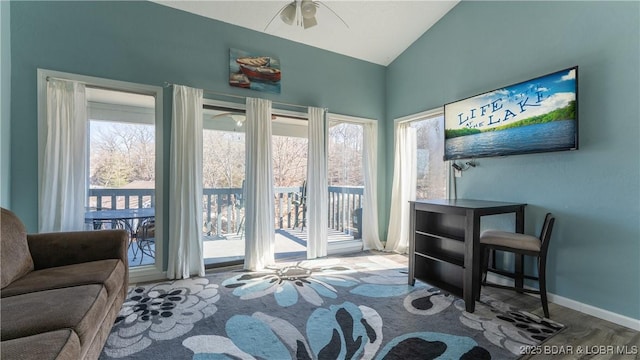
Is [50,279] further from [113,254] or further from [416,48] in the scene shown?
[416,48]

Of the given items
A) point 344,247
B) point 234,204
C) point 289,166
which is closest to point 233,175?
point 234,204

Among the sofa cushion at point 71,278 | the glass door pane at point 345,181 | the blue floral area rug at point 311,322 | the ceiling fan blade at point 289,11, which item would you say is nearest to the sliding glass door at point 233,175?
the glass door pane at point 345,181

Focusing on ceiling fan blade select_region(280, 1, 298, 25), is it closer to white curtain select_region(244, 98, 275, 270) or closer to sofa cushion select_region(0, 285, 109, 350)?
white curtain select_region(244, 98, 275, 270)

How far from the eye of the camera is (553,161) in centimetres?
245

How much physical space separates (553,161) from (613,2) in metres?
1.29

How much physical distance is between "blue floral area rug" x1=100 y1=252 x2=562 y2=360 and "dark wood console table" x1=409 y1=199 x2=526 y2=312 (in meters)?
0.17

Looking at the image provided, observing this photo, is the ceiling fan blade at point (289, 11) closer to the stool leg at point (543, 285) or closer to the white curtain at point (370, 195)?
the white curtain at point (370, 195)

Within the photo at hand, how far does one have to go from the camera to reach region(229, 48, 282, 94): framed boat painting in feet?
10.8

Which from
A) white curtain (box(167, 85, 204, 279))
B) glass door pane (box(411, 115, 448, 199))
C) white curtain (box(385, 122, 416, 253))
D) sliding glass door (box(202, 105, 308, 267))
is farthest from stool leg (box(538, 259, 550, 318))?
white curtain (box(167, 85, 204, 279))

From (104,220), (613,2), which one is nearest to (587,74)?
(613,2)

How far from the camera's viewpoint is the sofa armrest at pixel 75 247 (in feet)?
6.35

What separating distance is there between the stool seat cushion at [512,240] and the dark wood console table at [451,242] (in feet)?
0.62

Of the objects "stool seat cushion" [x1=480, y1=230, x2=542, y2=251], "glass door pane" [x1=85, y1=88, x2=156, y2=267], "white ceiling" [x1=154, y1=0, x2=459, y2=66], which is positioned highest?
"white ceiling" [x1=154, y1=0, x2=459, y2=66]

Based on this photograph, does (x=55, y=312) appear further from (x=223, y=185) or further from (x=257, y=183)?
(x=223, y=185)
